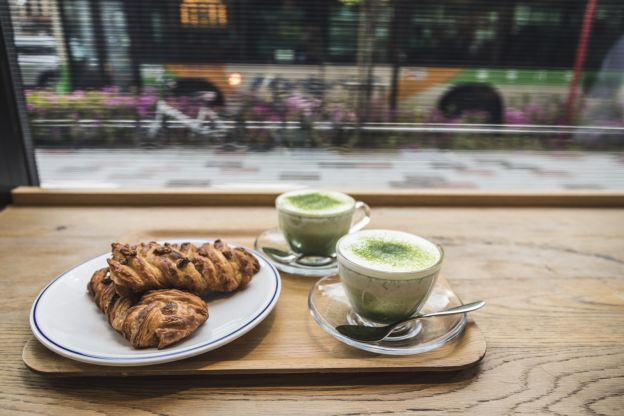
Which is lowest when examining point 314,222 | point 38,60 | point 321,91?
point 314,222

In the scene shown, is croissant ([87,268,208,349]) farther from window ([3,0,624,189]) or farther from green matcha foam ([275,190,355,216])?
window ([3,0,624,189])

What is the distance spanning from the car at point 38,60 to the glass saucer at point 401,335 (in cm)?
112

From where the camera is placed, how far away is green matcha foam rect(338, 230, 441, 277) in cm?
71

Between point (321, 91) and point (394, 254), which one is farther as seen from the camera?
point (321, 91)

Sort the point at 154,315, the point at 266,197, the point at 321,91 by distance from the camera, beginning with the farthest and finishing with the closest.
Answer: the point at 321,91 → the point at 266,197 → the point at 154,315

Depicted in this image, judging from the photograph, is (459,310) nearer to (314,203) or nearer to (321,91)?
(314,203)

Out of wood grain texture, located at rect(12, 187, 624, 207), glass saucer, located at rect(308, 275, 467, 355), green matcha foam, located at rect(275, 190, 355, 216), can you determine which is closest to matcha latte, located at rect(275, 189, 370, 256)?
green matcha foam, located at rect(275, 190, 355, 216)

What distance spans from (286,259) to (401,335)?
0.34 metres

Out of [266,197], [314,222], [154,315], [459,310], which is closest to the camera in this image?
[154,315]

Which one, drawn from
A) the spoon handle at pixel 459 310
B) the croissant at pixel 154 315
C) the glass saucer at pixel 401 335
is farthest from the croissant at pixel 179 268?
Answer: the spoon handle at pixel 459 310

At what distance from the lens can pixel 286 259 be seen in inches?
38.5

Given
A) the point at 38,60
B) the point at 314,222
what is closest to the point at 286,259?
the point at 314,222

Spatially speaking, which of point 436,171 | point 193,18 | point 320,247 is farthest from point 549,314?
point 193,18

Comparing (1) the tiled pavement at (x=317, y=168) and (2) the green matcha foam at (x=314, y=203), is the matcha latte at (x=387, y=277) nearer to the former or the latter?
(2) the green matcha foam at (x=314, y=203)
